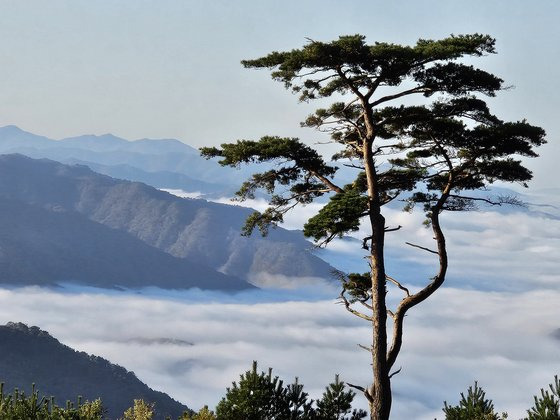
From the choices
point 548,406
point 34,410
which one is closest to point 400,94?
point 548,406

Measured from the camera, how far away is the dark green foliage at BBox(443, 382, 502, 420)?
2197 cm

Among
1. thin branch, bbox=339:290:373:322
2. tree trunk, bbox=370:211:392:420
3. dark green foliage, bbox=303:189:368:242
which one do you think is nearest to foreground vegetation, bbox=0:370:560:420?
tree trunk, bbox=370:211:392:420

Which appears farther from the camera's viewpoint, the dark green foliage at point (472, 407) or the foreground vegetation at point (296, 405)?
the dark green foliage at point (472, 407)

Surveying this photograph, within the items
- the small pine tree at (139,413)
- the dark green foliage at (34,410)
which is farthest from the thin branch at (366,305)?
the small pine tree at (139,413)

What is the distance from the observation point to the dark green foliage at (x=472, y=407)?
865 inches

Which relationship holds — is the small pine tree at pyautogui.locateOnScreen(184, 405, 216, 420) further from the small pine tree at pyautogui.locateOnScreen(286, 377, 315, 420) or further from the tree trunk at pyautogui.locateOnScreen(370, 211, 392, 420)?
the tree trunk at pyautogui.locateOnScreen(370, 211, 392, 420)

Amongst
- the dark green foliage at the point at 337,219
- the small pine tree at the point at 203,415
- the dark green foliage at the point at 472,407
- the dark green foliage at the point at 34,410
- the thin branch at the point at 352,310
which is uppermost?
the dark green foliage at the point at 337,219

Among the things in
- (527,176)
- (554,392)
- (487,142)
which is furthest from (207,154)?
(554,392)

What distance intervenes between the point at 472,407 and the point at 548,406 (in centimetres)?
372

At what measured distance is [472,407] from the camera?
72.7ft

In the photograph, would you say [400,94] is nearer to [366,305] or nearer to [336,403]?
[366,305]

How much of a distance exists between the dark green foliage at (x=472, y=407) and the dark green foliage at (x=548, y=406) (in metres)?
2.93

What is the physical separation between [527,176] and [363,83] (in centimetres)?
686

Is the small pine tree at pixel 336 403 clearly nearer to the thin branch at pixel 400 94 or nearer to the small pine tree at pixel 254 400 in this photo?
the small pine tree at pixel 254 400
